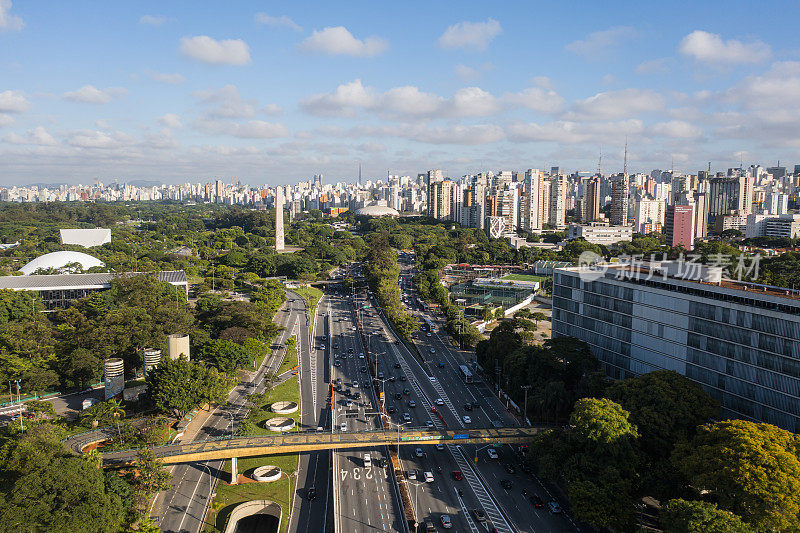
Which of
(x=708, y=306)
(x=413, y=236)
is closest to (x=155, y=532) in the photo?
(x=708, y=306)

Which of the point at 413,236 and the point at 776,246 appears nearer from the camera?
the point at 776,246

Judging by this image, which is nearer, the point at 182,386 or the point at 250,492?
the point at 250,492

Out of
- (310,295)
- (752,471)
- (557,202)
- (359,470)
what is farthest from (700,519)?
(557,202)

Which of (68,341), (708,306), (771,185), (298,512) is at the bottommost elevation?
(298,512)

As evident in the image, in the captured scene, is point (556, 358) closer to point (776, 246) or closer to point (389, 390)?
point (389, 390)

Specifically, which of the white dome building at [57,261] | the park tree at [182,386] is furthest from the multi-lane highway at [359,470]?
the white dome building at [57,261]

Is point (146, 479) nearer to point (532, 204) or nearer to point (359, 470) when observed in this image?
point (359, 470)
